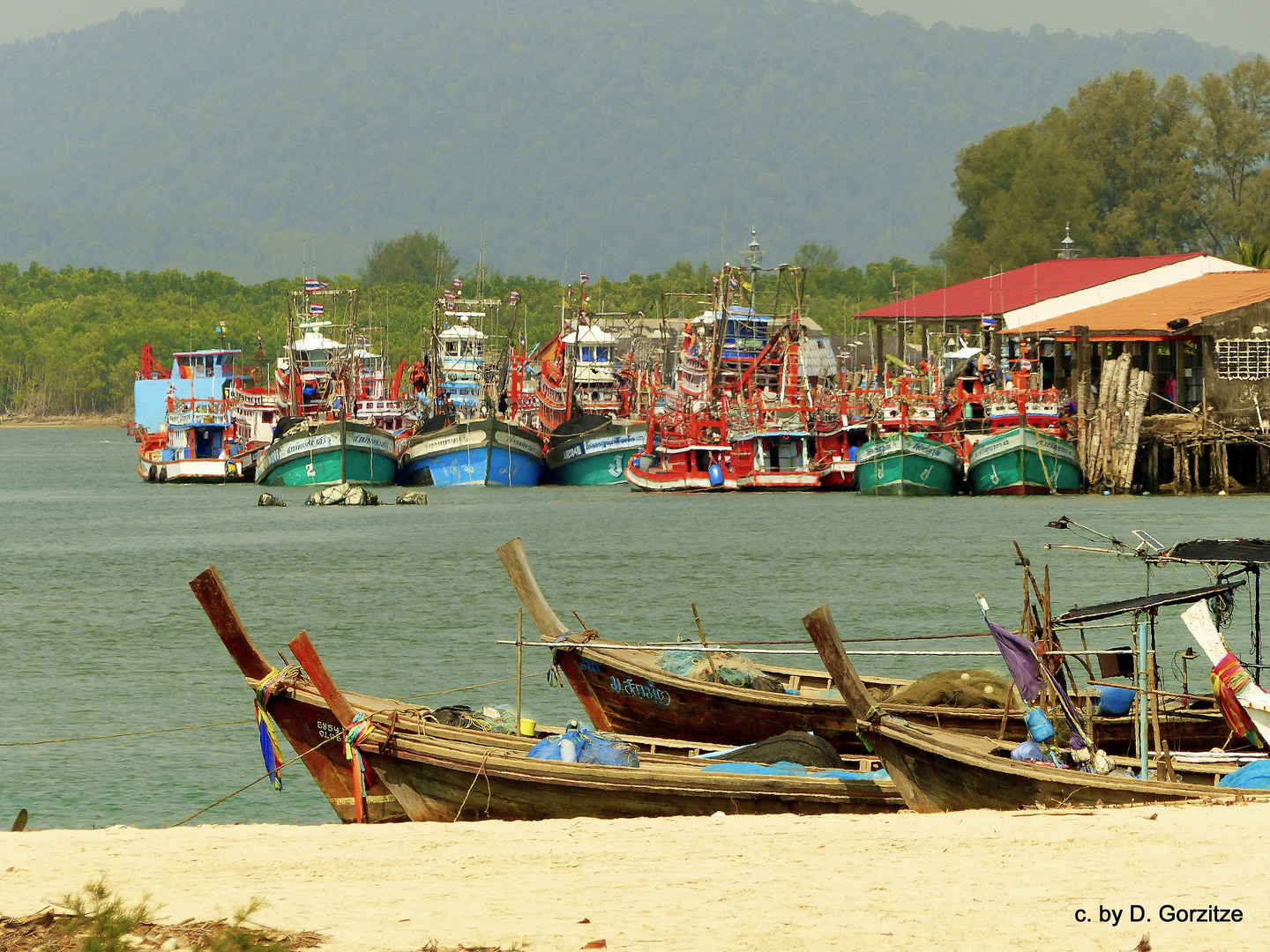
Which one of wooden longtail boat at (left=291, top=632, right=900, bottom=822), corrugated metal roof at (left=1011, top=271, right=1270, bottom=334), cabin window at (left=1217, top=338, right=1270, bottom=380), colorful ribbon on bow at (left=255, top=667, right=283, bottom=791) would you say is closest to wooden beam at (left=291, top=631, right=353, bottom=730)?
wooden longtail boat at (left=291, top=632, right=900, bottom=822)

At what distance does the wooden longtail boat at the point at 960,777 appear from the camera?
36.4 feet

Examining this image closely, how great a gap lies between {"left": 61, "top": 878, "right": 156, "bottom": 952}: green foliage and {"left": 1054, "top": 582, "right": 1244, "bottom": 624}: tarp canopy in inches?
281

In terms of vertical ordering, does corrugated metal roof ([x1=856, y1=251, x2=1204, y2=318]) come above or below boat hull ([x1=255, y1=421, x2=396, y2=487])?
above

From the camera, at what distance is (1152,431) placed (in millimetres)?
50094

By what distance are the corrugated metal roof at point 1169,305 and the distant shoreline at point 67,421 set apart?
121513mm

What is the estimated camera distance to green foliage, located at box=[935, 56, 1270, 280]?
92.2m

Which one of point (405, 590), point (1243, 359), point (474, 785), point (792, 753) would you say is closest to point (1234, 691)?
point (792, 753)

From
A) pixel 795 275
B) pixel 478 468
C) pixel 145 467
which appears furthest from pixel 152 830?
pixel 145 467

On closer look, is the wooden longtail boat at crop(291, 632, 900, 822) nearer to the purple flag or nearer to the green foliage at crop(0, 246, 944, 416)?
the purple flag

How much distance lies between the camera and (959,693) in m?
14.0

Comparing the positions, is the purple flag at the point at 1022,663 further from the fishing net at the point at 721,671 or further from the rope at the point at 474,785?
the rope at the point at 474,785

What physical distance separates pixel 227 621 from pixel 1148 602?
23.3 ft

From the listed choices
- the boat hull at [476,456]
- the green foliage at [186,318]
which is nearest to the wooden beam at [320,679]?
the boat hull at [476,456]

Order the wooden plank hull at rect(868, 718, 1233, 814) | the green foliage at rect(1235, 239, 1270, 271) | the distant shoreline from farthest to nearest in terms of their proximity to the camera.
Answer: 1. the distant shoreline
2. the green foliage at rect(1235, 239, 1270, 271)
3. the wooden plank hull at rect(868, 718, 1233, 814)
